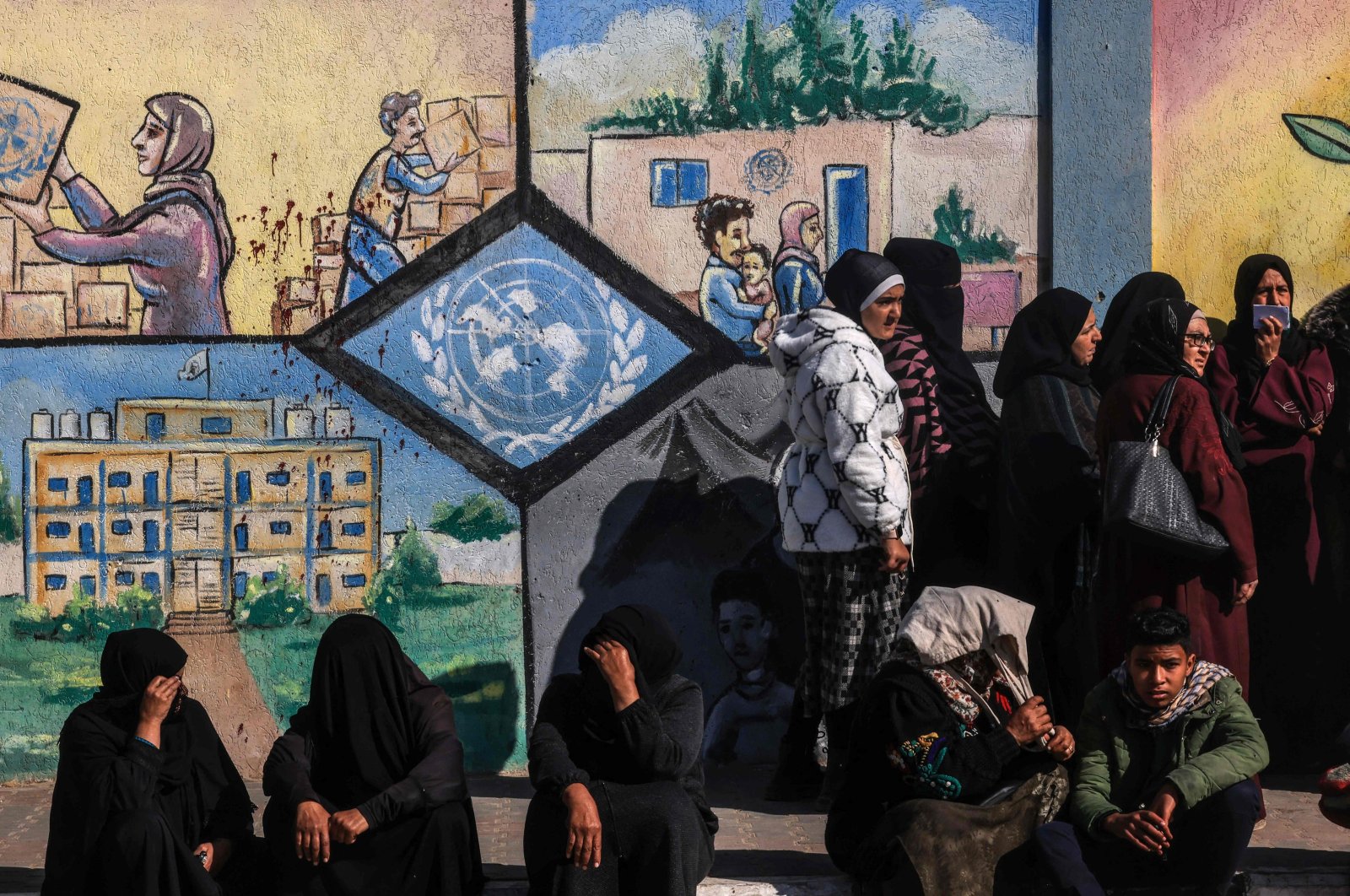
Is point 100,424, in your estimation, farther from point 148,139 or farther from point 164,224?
point 148,139

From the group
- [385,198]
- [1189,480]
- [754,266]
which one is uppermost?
[385,198]

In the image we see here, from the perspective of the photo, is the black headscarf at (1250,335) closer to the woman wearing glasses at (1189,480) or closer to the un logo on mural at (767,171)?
the woman wearing glasses at (1189,480)

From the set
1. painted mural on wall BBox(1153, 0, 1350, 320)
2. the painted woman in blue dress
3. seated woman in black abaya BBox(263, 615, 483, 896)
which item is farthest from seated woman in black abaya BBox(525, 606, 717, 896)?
painted mural on wall BBox(1153, 0, 1350, 320)

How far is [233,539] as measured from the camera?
5930 millimetres

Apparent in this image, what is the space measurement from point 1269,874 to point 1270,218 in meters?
2.62

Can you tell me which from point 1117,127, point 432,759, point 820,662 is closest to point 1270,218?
point 1117,127

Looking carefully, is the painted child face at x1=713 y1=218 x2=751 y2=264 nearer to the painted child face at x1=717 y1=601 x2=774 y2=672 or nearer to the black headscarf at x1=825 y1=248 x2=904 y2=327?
the black headscarf at x1=825 y1=248 x2=904 y2=327

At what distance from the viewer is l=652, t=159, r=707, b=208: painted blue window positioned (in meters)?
6.09

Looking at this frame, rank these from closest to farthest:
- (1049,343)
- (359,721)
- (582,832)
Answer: (582,832)
(359,721)
(1049,343)

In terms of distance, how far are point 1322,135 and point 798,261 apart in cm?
206

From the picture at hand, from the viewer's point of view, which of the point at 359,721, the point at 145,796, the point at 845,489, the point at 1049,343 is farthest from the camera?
the point at 1049,343

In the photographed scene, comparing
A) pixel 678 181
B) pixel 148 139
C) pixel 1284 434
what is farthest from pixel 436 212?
pixel 1284 434

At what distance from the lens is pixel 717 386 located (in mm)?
6129

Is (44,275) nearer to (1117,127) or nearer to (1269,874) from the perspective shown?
(1117,127)
